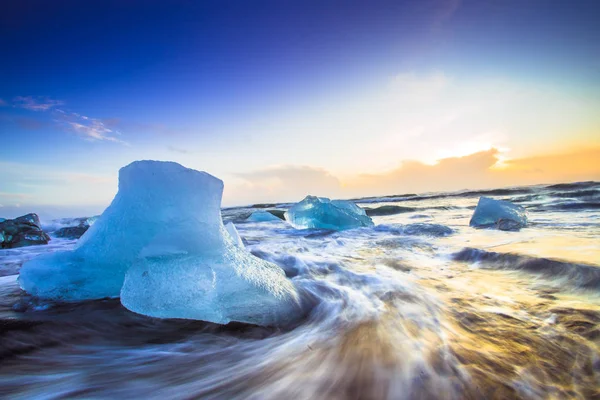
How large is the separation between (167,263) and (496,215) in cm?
702

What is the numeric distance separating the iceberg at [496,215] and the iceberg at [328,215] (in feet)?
8.53

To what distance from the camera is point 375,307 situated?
2.19m

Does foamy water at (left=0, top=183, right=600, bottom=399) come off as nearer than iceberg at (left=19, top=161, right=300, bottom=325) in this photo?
Yes

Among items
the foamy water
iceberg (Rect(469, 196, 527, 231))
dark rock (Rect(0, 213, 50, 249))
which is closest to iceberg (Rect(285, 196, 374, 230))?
iceberg (Rect(469, 196, 527, 231))

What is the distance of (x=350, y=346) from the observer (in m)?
1.58

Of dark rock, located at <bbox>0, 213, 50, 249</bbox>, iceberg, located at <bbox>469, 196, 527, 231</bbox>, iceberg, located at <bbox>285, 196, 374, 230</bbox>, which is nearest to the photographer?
dark rock, located at <bbox>0, 213, 50, 249</bbox>

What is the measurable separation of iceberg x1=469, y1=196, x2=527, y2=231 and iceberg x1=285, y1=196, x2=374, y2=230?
260cm

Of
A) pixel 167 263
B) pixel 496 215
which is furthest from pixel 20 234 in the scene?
pixel 496 215

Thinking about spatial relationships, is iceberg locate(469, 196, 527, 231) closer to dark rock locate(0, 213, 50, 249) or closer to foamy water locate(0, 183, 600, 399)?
foamy water locate(0, 183, 600, 399)

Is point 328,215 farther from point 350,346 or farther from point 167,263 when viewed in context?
point 350,346

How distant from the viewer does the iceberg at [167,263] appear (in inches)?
73.4

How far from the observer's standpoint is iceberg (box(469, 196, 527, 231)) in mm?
6043

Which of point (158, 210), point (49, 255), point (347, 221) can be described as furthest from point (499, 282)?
point (347, 221)

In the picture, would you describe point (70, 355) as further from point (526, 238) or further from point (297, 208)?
point (297, 208)
